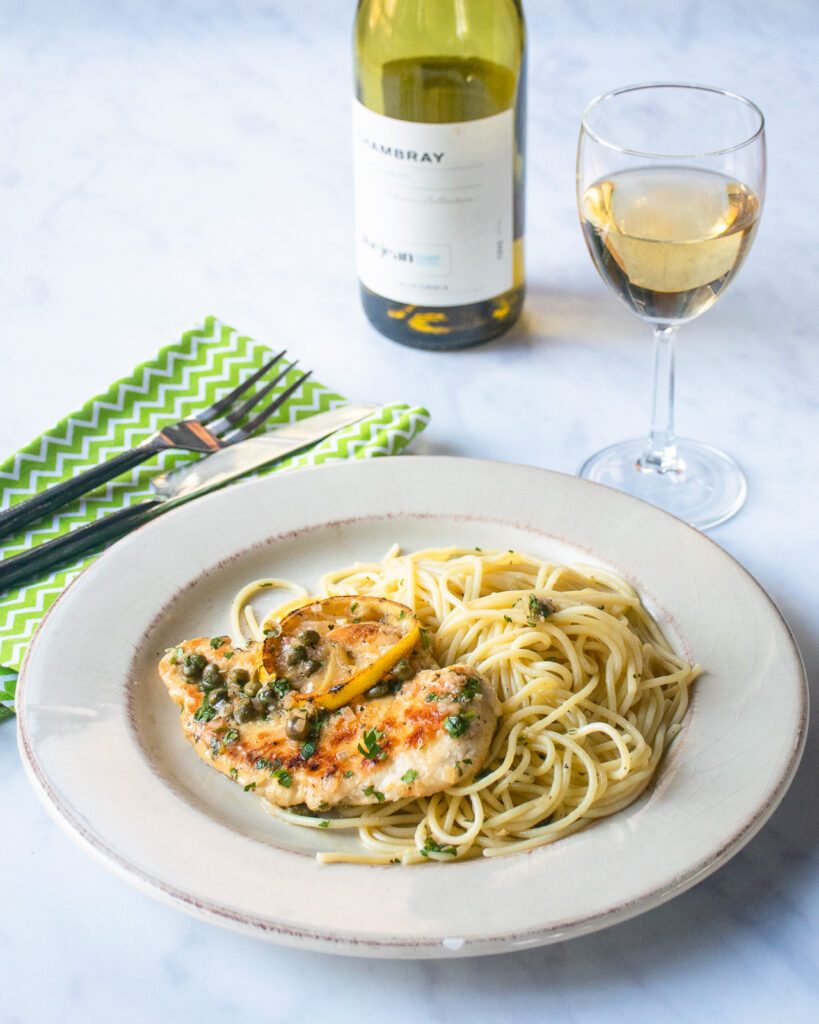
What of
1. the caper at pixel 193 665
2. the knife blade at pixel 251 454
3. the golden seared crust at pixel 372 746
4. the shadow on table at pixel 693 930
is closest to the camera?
the shadow on table at pixel 693 930

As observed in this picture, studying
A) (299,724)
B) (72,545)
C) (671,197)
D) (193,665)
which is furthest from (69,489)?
(671,197)

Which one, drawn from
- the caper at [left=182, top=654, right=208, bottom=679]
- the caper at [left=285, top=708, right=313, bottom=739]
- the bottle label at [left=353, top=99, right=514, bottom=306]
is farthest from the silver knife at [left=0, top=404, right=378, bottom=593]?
the caper at [left=285, top=708, right=313, bottom=739]

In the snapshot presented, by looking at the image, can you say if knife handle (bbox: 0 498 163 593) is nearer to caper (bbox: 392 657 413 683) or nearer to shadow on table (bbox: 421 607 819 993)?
caper (bbox: 392 657 413 683)

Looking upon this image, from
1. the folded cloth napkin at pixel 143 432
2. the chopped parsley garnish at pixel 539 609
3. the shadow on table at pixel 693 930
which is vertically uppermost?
the chopped parsley garnish at pixel 539 609

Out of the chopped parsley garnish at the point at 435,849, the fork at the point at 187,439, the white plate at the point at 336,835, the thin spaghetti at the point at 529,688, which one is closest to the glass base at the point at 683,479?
the white plate at the point at 336,835

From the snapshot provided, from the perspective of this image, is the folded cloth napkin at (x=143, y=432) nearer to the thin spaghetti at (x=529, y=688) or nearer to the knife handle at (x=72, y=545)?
the knife handle at (x=72, y=545)

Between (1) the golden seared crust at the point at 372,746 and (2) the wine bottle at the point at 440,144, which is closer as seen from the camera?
(1) the golden seared crust at the point at 372,746
